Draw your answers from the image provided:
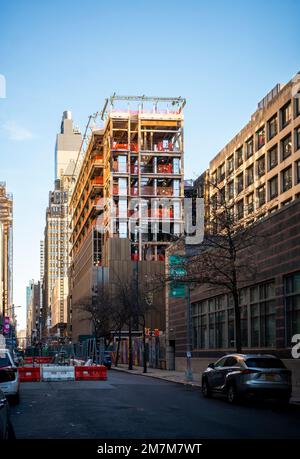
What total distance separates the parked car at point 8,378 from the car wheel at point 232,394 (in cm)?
646

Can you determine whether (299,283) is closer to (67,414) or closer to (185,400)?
(185,400)

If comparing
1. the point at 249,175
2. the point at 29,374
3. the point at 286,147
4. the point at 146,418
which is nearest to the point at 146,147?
the point at 249,175

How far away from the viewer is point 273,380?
21.7 meters

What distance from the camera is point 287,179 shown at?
62094mm

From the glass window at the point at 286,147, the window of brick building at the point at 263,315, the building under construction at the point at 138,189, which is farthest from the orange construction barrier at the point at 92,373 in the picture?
the building under construction at the point at 138,189

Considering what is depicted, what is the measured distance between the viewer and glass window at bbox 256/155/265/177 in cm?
6712

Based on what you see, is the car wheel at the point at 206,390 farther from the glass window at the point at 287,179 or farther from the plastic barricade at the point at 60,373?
the glass window at the point at 287,179

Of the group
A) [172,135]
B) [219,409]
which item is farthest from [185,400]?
[172,135]

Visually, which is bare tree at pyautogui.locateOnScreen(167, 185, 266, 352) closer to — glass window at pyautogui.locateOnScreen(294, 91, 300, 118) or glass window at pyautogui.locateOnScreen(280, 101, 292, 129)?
glass window at pyautogui.locateOnScreen(294, 91, 300, 118)

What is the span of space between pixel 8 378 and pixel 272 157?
47.6 meters

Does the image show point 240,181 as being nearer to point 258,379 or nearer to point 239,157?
point 239,157

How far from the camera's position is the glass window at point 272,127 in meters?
63.9

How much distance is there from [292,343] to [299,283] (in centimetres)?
260

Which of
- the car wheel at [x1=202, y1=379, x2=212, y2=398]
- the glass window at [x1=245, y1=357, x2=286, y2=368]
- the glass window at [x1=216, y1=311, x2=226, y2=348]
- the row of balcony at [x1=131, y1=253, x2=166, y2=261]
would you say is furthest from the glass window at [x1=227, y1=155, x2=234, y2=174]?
the glass window at [x1=245, y1=357, x2=286, y2=368]
